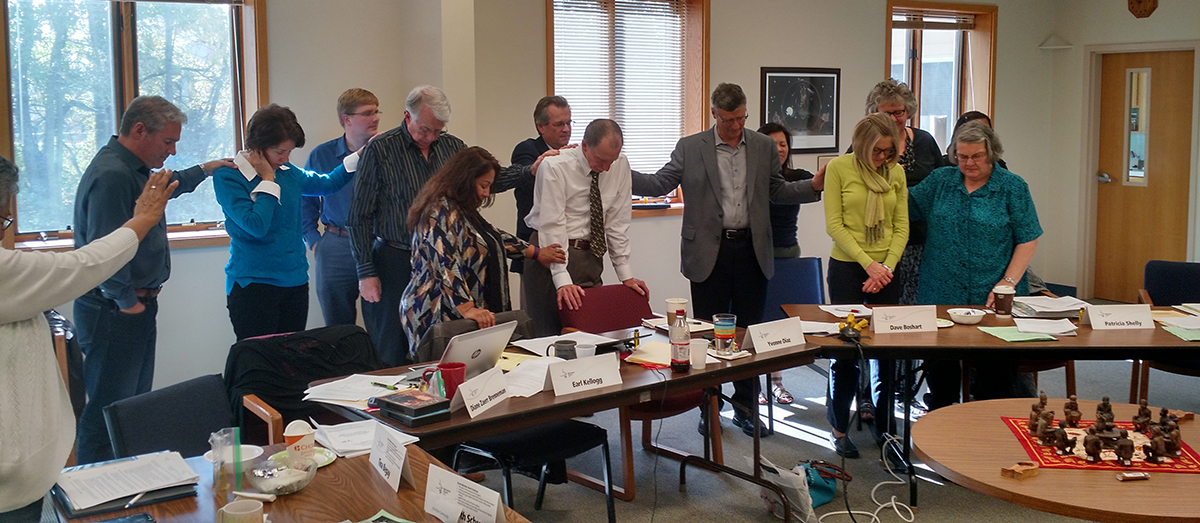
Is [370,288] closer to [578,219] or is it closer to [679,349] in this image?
[578,219]

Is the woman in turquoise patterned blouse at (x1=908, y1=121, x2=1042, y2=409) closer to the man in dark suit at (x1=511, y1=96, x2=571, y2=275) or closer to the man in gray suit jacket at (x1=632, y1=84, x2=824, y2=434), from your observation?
the man in gray suit jacket at (x1=632, y1=84, x2=824, y2=434)

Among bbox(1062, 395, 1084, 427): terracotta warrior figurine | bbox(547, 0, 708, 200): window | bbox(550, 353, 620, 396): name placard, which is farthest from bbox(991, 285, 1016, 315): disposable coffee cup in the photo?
bbox(547, 0, 708, 200): window

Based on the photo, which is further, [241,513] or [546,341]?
[546,341]

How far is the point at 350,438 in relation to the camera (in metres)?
2.41

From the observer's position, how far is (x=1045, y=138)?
8391 millimetres

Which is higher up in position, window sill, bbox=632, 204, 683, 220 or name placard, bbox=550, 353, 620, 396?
window sill, bbox=632, 204, 683, 220

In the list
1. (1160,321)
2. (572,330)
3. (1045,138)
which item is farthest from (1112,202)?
(572,330)

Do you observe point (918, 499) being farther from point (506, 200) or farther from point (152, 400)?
point (506, 200)

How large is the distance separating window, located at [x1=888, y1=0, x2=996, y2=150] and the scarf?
3.93 m

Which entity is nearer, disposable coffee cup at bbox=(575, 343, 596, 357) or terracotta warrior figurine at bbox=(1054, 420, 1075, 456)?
terracotta warrior figurine at bbox=(1054, 420, 1075, 456)

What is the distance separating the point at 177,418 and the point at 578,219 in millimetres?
1957

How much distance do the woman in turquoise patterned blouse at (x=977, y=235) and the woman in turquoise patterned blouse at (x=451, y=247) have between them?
1982 mm

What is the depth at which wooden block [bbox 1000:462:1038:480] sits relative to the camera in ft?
7.34

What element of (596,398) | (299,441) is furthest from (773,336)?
(299,441)
